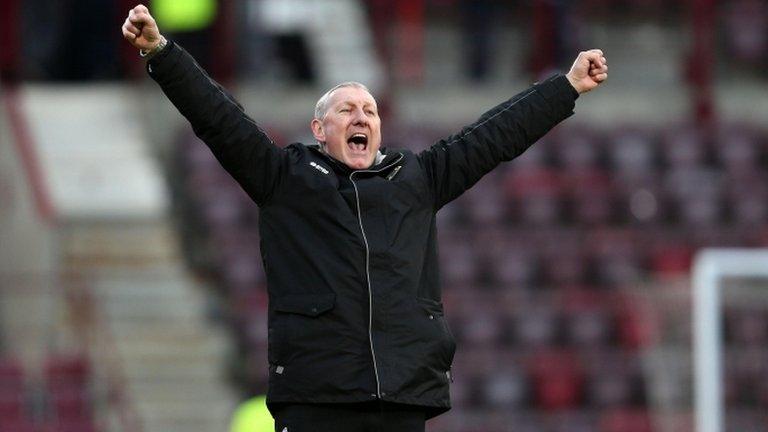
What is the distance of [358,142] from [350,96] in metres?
0.14

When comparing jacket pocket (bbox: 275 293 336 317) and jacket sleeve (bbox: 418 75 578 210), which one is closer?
jacket pocket (bbox: 275 293 336 317)

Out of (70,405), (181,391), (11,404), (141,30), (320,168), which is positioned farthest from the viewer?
(181,391)

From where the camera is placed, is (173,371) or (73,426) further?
(173,371)

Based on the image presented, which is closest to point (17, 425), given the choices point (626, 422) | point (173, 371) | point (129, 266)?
point (173, 371)

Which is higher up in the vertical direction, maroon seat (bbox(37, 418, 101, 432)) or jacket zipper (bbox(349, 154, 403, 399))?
jacket zipper (bbox(349, 154, 403, 399))

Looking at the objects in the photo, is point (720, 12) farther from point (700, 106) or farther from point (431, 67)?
point (431, 67)

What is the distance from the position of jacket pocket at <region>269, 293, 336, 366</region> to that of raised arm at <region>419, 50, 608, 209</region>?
1.76 ft

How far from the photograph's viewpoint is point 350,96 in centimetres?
575

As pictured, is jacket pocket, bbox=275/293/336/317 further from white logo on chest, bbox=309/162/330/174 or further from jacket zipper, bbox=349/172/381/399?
white logo on chest, bbox=309/162/330/174

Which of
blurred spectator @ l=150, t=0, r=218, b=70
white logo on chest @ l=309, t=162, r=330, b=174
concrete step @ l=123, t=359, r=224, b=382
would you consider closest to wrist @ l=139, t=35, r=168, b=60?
white logo on chest @ l=309, t=162, r=330, b=174

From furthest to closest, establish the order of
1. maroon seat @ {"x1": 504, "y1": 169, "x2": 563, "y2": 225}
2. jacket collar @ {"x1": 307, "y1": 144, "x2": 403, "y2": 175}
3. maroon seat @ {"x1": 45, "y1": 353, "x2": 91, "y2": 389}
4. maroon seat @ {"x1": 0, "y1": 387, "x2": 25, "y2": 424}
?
maroon seat @ {"x1": 504, "y1": 169, "x2": 563, "y2": 225}, maroon seat @ {"x1": 45, "y1": 353, "x2": 91, "y2": 389}, maroon seat @ {"x1": 0, "y1": 387, "x2": 25, "y2": 424}, jacket collar @ {"x1": 307, "y1": 144, "x2": 403, "y2": 175}

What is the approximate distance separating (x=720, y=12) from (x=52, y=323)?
6.32 m

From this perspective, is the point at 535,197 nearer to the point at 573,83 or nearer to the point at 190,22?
the point at 190,22

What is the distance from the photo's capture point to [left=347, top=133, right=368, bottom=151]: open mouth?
226 inches
